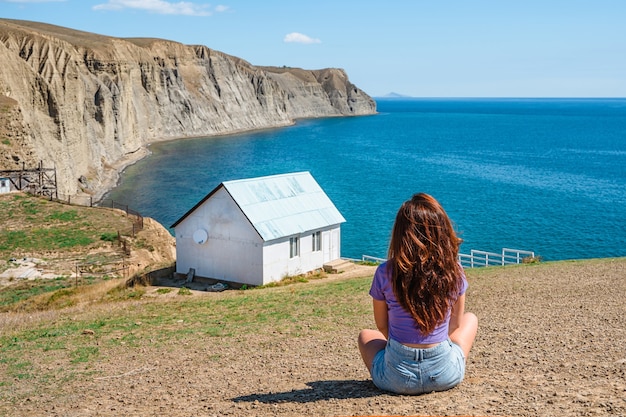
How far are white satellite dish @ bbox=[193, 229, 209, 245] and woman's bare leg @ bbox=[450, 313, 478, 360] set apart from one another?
70.7 ft

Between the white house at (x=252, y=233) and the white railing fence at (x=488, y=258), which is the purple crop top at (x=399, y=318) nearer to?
the white railing fence at (x=488, y=258)

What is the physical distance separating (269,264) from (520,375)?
19522 mm

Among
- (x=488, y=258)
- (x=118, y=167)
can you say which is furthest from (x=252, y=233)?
(x=118, y=167)

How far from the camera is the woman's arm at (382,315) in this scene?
6914mm

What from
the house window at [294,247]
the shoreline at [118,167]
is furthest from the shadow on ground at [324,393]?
the shoreline at [118,167]

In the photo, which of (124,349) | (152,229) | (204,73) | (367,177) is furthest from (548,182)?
(204,73)

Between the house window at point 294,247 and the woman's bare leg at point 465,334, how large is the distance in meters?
21.1

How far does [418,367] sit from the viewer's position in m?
7.01

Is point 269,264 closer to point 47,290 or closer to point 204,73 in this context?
point 47,290

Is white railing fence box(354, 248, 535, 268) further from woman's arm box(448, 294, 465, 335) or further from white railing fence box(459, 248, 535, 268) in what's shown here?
woman's arm box(448, 294, 465, 335)

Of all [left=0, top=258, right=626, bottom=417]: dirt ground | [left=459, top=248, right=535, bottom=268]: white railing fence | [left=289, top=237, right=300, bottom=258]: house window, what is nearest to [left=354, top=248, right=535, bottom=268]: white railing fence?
[left=459, top=248, right=535, bottom=268]: white railing fence

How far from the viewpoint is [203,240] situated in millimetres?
28328

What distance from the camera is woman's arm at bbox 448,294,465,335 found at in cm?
691

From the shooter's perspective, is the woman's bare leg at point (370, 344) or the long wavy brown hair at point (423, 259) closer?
the long wavy brown hair at point (423, 259)
